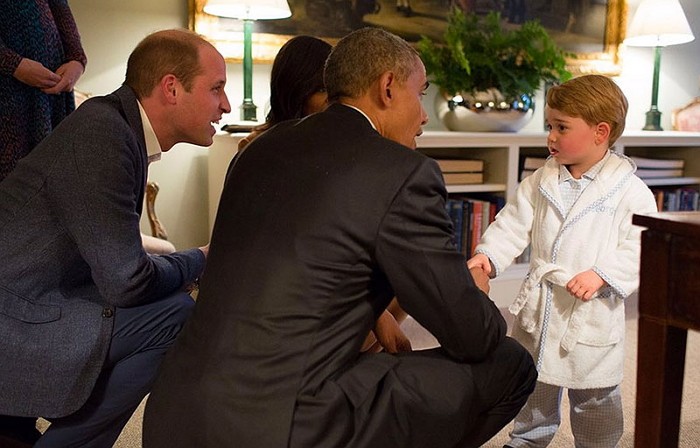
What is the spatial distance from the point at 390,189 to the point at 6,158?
1238 millimetres

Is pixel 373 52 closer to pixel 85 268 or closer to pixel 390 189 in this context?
pixel 390 189

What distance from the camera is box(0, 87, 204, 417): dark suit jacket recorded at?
1373mm

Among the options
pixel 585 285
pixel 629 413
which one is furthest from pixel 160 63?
pixel 629 413

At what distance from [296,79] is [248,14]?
1055 millimetres

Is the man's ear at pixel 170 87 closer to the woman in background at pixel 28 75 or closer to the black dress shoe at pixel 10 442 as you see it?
the woman in background at pixel 28 75

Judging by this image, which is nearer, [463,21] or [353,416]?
[353,416]

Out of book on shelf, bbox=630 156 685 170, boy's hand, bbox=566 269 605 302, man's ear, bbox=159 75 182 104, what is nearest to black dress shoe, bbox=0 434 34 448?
man's ear, bbox=159 75 182 104

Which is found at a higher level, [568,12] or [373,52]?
[568,12]

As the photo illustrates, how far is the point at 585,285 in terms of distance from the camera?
1600 mm

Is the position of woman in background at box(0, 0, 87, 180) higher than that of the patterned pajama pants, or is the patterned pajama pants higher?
woman in background at box(0, 0, 87, 180)

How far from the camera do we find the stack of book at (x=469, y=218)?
3.07m

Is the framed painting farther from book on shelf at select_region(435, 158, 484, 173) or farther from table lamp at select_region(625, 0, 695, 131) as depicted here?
book on shelf at select_region(435, 158, 484, 173)

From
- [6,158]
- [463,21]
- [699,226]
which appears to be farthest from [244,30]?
[699,226]

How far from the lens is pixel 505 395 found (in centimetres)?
140
